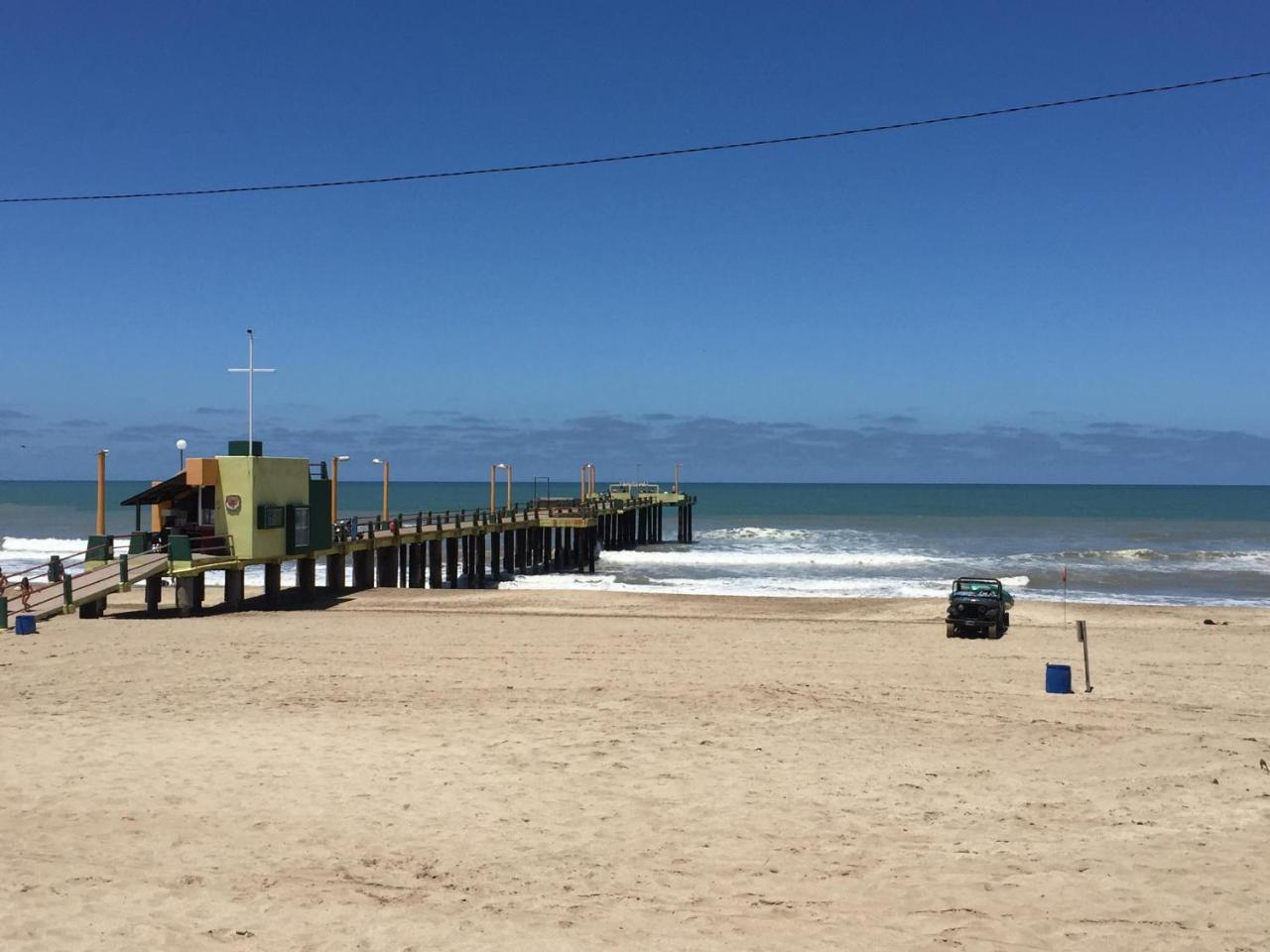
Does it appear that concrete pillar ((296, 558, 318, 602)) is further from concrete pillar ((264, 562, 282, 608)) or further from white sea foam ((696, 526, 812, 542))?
white sea foam ((696, 526, 812, 542))

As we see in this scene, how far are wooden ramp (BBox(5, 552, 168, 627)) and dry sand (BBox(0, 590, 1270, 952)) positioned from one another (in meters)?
5.13

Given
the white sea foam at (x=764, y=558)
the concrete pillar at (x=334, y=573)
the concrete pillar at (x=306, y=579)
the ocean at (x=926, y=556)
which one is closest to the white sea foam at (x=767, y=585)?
the ocean at (x=926, y=556)

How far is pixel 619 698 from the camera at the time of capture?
1490 centimetres

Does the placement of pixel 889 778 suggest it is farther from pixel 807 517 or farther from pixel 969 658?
pixel 807 517

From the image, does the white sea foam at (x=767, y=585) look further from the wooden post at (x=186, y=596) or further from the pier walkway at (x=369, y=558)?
the wooden post at (x=186, y=596)

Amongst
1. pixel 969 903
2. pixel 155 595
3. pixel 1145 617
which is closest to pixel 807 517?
pixel 1145 617

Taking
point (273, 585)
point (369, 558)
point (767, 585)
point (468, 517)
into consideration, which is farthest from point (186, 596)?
point (468, 517)

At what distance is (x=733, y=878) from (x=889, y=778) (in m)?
3.31

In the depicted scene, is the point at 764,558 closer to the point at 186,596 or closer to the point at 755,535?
the point at 755,535

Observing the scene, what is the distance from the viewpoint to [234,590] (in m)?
27.5

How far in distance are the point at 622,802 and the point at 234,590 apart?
2039 cm

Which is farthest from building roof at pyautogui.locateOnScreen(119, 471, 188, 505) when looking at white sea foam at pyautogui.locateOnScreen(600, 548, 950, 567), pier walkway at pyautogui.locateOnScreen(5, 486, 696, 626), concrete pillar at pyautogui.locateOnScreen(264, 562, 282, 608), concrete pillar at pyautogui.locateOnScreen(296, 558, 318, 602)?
white sea foam at pyautogui.locateOnScreen(600, 548, 950, 567)

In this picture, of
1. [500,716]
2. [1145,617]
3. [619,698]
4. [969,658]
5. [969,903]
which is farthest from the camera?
[1145,617]

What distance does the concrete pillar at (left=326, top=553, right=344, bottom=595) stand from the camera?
108ft
